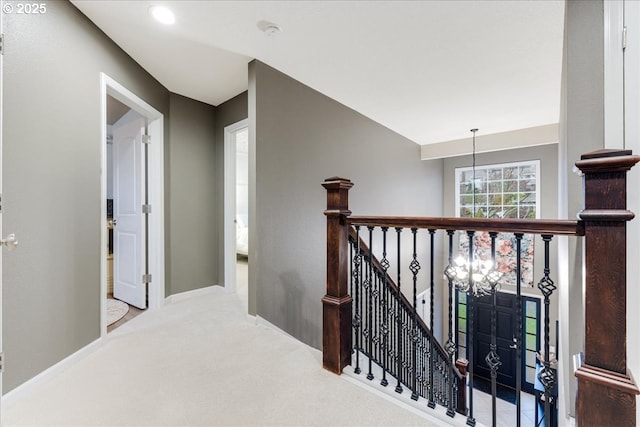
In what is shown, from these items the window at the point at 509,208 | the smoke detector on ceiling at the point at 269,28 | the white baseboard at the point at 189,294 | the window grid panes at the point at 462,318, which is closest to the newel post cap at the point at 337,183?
the smoke detector on ceiling at the point at 269,28

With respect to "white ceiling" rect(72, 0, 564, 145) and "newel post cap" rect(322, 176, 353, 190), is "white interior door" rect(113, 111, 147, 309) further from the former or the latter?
"newel post cap" rect(322, 176, 353, 190)

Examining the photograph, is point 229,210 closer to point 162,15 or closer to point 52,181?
point 52,181

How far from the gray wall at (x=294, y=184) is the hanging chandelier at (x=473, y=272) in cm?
141

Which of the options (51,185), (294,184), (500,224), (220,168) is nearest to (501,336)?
(294,184)

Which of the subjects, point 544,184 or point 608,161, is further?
point 544,184

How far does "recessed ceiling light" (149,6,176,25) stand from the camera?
6.52 feet

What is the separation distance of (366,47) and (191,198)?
244 centimetres

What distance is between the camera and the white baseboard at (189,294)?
3242mm

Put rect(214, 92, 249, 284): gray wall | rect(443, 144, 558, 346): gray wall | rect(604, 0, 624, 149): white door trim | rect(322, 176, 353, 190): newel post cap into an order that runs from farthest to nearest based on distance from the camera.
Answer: rect(443, 144, 558, 346): gray wall
rect(214, 92, 249, 284): gray wall
rect(322, 176, 353, 190): newel post cap
rect(604, 0, 624, 149): white door trim

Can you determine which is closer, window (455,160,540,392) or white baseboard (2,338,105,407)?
white baseboard (2,338,105,407)

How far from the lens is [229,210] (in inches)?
141

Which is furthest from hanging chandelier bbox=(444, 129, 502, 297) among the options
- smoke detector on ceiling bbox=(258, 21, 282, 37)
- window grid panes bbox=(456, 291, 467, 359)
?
smoke detector on ceiling bbox=(258, 21, 282, 37)

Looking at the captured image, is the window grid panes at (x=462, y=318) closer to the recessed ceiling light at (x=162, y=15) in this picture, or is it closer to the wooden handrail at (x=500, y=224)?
the wooden handrail at (x=500, y=224)

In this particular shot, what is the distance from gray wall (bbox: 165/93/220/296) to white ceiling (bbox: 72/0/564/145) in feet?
0.92
